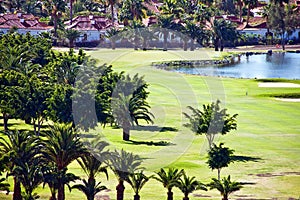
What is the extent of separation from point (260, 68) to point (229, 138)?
278 feet

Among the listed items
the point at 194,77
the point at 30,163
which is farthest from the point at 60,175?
the point at 194,77

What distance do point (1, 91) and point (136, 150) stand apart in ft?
55.6

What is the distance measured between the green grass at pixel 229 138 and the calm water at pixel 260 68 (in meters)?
17.8

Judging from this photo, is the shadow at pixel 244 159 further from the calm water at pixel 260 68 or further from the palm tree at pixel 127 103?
the calm water at pixel 260 68

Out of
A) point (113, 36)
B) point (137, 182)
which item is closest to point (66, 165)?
point (137, 182)

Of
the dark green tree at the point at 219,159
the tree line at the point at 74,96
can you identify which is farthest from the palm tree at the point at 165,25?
the dark green tree at the point at 219,159

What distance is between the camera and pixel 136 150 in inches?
3125

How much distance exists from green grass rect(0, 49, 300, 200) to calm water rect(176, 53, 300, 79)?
1777 centimetres

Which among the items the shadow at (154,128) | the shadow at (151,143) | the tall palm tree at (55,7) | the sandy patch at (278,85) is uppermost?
the tall palm tree at (55,7)

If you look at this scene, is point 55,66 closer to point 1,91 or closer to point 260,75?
point 1,91

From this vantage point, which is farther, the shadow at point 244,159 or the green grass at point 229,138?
the shadow at point 244,159

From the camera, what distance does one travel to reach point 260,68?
6619 inches

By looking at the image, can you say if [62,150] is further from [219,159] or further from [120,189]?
[219,159]

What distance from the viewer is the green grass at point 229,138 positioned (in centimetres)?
6700
